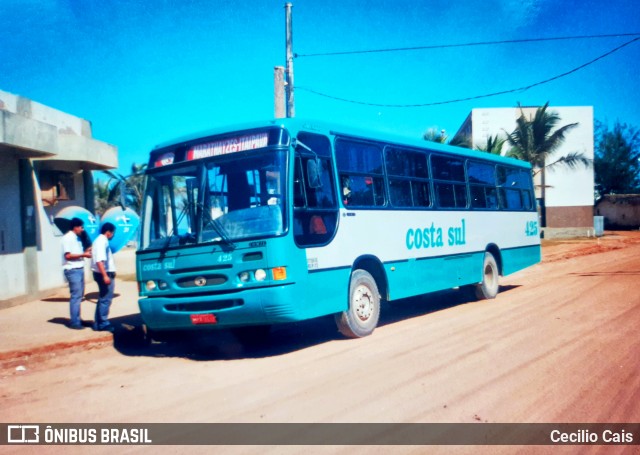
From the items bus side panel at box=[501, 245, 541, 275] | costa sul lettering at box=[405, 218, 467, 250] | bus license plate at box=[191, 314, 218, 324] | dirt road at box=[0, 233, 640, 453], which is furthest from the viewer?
bus side panel at box=[501, 245, 541, 275]

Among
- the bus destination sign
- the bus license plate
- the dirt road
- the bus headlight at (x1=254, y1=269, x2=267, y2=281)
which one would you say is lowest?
the dirt road

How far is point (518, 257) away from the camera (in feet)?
43.7

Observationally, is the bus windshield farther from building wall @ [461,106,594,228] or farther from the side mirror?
building wall @ [461,106,594,228]

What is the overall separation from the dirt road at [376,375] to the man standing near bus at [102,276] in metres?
0.49

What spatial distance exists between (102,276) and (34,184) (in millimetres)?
6643

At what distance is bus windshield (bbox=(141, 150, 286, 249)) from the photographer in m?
6.69

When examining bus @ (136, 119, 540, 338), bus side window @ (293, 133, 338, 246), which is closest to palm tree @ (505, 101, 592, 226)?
bus @ (136, 119, 540, 338)

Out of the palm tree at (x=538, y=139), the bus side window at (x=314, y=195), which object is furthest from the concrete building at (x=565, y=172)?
the bus side window at (x=314, y=195)

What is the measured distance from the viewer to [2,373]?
712 cm

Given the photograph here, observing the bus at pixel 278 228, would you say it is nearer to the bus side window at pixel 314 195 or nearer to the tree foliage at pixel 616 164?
the bus side window at pixel 314 195

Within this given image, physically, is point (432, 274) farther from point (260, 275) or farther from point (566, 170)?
point (566, 170)

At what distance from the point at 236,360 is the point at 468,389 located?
3.17 m

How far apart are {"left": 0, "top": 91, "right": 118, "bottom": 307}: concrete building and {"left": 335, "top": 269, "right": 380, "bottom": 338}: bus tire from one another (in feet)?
26.0

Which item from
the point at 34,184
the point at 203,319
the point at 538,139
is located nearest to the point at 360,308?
the point at 203,319
